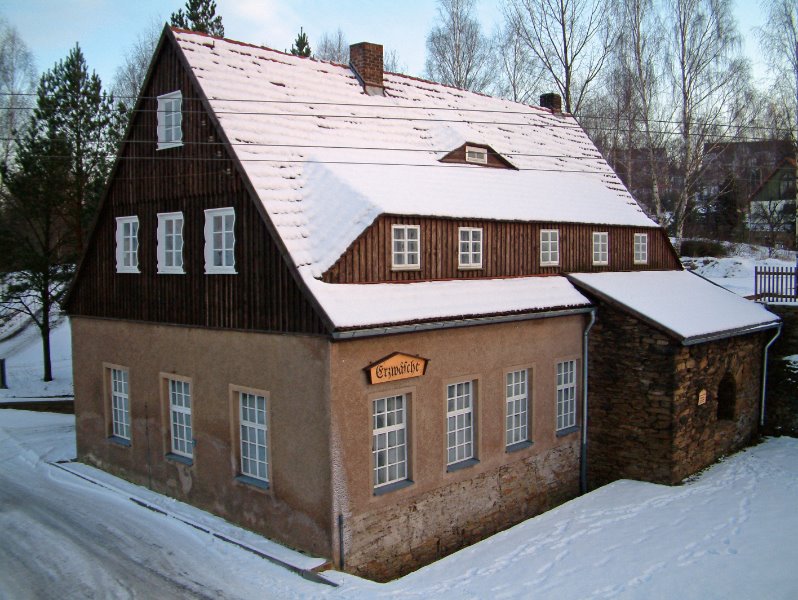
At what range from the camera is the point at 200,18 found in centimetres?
3244

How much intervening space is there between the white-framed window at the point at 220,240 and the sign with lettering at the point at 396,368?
339 cm

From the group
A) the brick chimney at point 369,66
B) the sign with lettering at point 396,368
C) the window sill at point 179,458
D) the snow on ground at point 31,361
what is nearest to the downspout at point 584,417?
the sign with lettering at point 396,368

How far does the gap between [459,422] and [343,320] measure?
12.9ft

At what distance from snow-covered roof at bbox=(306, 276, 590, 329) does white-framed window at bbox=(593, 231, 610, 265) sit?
2232mm

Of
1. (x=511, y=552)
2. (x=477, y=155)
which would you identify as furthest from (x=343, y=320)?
(x=477, y=155)

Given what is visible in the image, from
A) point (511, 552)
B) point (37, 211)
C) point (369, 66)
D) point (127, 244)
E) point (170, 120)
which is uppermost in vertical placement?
point (369, 66)

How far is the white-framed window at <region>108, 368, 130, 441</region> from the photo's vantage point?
15817mm

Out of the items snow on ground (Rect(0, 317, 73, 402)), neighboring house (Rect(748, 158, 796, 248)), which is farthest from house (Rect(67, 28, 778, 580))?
neighboring house (Rect(748, 158, 796, 248))

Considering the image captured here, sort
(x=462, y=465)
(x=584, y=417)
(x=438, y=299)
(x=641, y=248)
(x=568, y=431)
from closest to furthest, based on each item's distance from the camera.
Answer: (x=438, y=299), (x=462, y=465), (x=568, y=431), (x=584, y=417), (x=641, y=248)

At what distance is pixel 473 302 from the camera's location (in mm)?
13336

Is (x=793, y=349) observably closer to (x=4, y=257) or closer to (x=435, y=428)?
(x=435, y=428)

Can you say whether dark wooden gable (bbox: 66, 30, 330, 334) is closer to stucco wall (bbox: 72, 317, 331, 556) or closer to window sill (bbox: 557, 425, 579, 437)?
stucco wall (bbox: 72, 317, 331, 556)

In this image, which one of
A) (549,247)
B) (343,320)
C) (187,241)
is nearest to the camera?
(343,320)

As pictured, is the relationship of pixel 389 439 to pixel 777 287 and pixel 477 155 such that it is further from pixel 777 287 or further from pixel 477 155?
pixel 777 287
